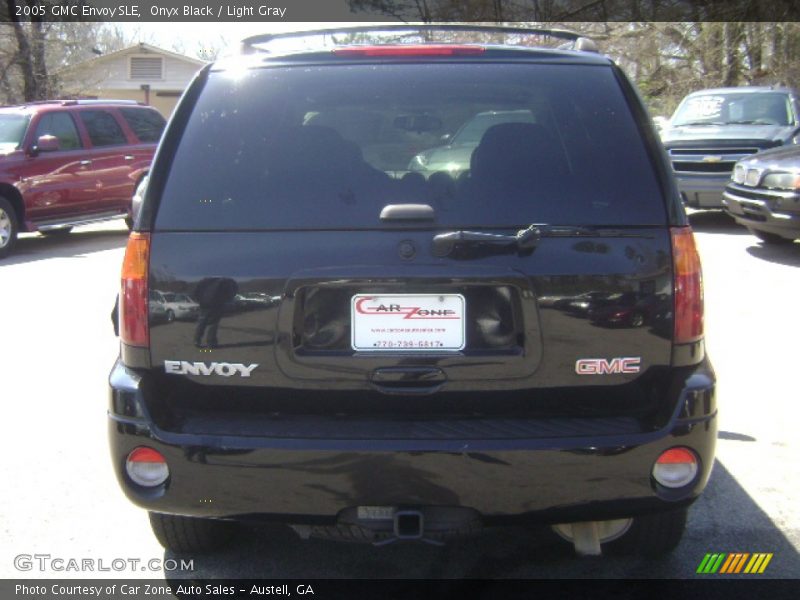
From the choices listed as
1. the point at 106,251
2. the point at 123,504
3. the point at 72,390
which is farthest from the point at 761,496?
the point at 106,251

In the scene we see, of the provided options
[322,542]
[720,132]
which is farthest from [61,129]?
[322,542]

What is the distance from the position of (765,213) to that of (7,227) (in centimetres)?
927

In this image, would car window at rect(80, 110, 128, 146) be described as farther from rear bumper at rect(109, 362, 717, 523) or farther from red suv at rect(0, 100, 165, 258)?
rear bumper at rect(109, 362, 717, 523)

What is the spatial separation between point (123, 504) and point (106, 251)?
9.11 m

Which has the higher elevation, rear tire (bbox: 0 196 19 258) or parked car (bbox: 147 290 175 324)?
parked car (bbox: 147 290 175 324)

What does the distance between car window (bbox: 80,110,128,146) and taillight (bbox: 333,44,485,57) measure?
450 inches

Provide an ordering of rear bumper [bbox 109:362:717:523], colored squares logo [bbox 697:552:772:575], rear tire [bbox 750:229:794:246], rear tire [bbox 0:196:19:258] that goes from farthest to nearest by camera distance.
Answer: rear tire [bbox 0:196:19:258] → rear tire [bbox 750:229:794:246] → colored squares logo [bbox 697:552:772:575] → rear bumper [bbox 109:362:717:523]

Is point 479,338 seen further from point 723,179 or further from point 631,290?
point 723,179

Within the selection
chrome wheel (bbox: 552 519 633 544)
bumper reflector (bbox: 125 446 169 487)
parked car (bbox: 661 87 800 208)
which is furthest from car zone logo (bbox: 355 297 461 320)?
parked car (bbox: 661 87 800 208)

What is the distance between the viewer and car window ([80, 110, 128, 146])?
1388cm

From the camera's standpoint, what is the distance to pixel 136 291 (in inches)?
118

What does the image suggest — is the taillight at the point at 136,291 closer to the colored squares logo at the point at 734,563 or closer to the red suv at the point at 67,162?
the colored squares logo at the point at 734,563

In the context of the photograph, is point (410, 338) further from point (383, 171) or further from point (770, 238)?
point (770, 238)

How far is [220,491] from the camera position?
115 inches
